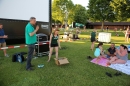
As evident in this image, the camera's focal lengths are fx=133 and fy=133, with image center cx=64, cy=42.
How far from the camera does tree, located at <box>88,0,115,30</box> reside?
3366 cm

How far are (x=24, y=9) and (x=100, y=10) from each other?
93.5 ft

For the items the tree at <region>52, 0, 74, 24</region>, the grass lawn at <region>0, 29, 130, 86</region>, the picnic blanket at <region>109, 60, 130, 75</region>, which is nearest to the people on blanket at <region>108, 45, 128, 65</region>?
the picnic blanket at <region>109, 60, 130, 75</region>

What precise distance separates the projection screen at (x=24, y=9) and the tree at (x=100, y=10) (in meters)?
26.4

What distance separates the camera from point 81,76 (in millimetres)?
4820

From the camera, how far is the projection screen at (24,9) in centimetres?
903

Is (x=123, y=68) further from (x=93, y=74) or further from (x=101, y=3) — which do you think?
(x=101, y=3)

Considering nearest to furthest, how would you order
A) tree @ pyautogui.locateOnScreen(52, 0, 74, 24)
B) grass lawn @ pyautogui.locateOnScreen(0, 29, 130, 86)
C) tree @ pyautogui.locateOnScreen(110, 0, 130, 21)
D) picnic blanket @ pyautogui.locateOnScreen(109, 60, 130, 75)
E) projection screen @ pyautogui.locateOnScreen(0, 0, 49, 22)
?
grass lawn @ pyautogui.locateOnScreen(0, 29, 130, 86) → picnic blanket @ pyautogui.locateOnScreen(109, 60, 130, 75) → projection screen @ pyautogui.locateOnScreen(0, 0, 49, 22) → tree @ pyautogui.locateOnScreen(110, 0, 130, 21) → tree @ pyautogui.locateOnScreen(52, 0, 74, 24)

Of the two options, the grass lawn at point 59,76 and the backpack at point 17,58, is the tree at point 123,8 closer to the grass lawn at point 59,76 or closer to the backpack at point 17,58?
the grass lawn at point 59,76

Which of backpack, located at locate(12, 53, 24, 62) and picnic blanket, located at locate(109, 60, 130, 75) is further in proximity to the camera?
backpack, located at locate(12, 53, 24, 62)

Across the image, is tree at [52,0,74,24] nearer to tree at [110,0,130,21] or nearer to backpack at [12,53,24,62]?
tree at [110,0,130,21]

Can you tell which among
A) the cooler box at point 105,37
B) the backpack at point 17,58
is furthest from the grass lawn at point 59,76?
the cooler box at point 105,37

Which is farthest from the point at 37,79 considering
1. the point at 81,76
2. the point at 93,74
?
the point at 93,74

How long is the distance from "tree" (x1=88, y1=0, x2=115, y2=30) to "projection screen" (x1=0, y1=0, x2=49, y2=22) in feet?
86.8

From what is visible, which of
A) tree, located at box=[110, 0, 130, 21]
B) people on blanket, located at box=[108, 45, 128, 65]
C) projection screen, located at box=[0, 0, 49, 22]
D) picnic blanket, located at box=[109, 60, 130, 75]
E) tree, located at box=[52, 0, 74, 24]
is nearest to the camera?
picnic blanket, located at box=[109, 60, 130, 75]
